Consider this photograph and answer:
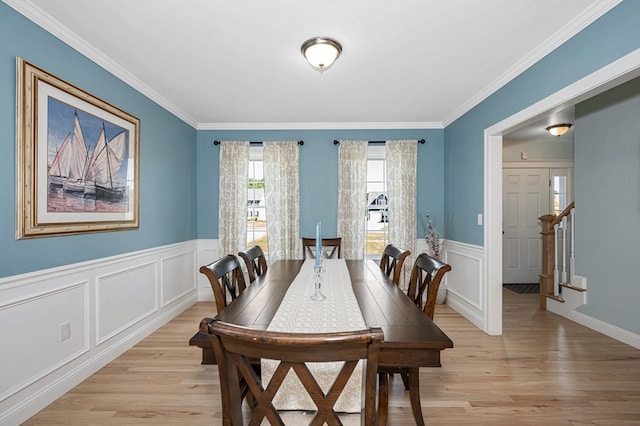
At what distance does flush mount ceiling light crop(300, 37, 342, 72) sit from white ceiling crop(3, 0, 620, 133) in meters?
0.05

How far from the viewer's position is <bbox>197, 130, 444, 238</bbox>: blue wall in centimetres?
441

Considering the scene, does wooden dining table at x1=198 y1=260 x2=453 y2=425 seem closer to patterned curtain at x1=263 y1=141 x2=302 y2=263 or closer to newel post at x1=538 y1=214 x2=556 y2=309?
patterned curtain at x1=263 y1=141 x2=302 y2=263

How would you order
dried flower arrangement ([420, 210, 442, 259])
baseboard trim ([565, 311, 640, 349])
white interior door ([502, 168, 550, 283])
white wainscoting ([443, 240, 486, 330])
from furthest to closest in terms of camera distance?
white interior door ([502, 168, 550, 283]) → dried flower arrangement ([420, 210, 442, 259]) → white wainscoting ([443, 240, 486, 330]) → baseboard trim ([565, 311, 640, 349])

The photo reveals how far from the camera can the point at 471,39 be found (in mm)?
2270

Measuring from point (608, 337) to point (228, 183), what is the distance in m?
4.68

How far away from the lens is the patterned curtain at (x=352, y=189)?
4340mm

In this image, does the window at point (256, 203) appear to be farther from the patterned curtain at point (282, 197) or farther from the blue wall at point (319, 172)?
the blue wall at point (319, 172)

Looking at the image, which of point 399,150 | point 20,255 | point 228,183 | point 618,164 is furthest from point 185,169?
point 618,164

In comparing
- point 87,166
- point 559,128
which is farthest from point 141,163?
point 559,128

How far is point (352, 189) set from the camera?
435 cm

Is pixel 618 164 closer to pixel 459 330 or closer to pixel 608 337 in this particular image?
pixel 608 337

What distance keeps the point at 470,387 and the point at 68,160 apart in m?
3.32

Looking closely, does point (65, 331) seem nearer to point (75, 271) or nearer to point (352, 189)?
point (75, 271)

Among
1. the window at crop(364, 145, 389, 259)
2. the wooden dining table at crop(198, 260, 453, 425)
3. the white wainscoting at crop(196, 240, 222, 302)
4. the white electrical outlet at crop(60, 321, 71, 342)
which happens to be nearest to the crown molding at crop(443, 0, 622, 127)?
the window at crop(364, 145, 389, 259)
